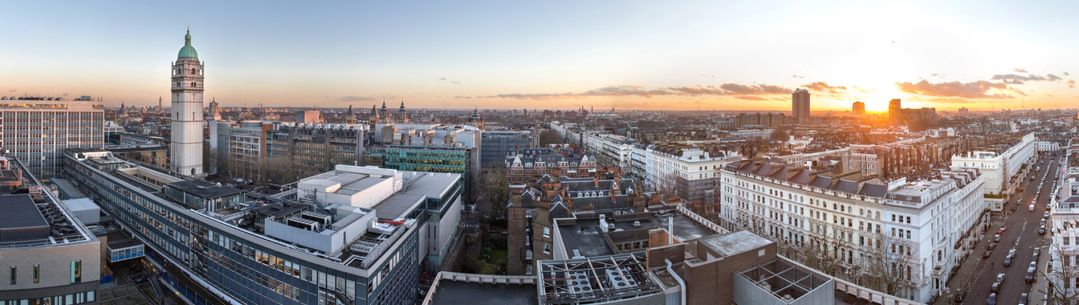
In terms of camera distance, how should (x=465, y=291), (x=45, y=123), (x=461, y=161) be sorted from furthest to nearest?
(x=45, y=123)
(x=461, y=161)
(x=465, y=291)

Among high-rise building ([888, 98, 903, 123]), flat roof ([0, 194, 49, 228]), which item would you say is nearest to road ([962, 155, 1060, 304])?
flat roof ([0, 194, 49, 228])

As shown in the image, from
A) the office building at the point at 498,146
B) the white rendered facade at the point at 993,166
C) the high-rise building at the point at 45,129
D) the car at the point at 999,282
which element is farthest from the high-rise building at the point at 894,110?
the high-rise building at the point at 45,129

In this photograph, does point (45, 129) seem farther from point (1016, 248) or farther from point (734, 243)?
point (1016, 248)

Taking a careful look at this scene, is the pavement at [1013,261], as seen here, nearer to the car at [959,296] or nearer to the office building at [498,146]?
the car at [959,296]

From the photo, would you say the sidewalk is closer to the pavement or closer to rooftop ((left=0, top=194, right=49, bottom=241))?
the pavement

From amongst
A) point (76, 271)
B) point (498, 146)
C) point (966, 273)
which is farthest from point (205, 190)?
point (498, 146)

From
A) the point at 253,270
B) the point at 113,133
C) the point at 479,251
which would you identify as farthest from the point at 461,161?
the point at 113,133

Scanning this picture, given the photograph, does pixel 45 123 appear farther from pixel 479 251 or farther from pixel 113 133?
pixel 479 251
